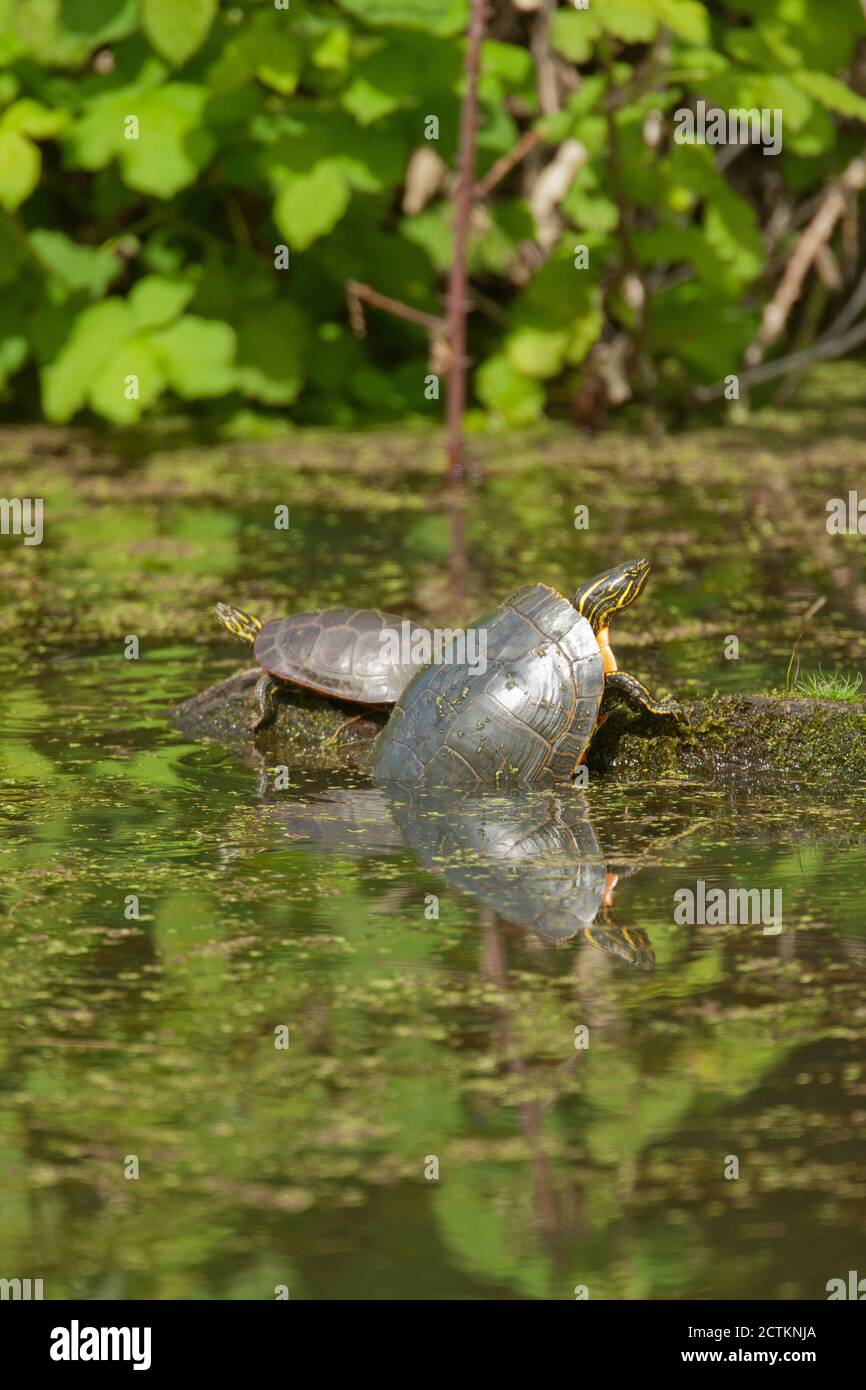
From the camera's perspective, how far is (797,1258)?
9.34 ft

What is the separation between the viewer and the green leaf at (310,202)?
374 inches

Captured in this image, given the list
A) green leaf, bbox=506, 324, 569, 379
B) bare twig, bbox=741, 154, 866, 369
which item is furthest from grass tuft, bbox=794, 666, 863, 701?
bare twig, bbox=741, 154, 866, 369

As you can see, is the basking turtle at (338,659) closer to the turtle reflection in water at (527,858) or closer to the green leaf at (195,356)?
the turtle reflection in water at (527,858)

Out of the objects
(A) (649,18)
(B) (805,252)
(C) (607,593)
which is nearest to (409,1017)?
(C) (607,593)

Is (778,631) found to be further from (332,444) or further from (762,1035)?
(332,444)

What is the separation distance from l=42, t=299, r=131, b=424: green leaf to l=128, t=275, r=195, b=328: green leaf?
0.07 meters

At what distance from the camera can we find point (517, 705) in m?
4.99

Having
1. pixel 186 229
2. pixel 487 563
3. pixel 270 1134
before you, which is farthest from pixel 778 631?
pixel 186 229

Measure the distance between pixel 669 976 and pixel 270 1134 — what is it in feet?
3.06

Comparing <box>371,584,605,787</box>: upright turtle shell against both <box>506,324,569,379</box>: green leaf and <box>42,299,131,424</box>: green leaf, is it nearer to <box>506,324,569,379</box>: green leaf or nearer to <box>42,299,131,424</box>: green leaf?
<box>506,324,569,379</box>: green leaf

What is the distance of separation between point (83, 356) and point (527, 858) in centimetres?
628

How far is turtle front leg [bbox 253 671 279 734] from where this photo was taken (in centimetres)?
566

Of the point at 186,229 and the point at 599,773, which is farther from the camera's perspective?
the point at 186,229

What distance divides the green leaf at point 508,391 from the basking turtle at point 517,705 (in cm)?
551
